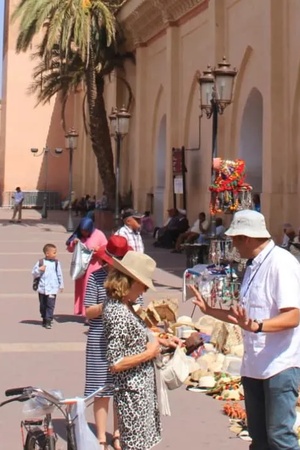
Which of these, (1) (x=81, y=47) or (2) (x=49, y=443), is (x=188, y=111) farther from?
(2) (x=49, y=443)

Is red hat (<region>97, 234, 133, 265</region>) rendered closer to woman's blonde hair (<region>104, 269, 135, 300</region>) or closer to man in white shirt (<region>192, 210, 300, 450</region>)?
woman's blonde hair (<region>104, 269, 135, 300</region>)

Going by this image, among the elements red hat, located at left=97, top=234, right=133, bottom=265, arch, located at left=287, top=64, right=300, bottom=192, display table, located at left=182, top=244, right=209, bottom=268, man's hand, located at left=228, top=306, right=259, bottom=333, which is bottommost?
man's hand, located at left=228, top=306, right=259, bottom=333

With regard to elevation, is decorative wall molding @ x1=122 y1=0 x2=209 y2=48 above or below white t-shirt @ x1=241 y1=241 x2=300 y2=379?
above

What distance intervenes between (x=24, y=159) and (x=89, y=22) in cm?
1970

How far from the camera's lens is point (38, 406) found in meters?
3.81

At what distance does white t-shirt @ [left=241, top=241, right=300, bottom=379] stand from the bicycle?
754 mm

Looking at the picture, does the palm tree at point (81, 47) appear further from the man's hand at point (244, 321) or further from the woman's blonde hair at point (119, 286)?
the man's hand at point (244, 321)

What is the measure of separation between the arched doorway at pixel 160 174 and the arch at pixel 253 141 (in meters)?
7.02

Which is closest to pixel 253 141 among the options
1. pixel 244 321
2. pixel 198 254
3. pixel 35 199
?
pixel 198 254

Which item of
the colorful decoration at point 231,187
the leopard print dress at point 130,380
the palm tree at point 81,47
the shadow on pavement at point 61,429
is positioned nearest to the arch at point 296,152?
the colorful decoration at point 231,187

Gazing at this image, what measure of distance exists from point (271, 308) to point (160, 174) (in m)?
25.1

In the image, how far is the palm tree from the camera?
90.0 ft

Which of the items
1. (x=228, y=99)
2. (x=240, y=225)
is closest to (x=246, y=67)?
(x=228, y=99)

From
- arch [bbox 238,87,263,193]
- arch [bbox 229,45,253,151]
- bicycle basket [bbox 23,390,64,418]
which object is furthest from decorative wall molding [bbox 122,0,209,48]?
bicycle basket [bbox 23,390,64,418]
